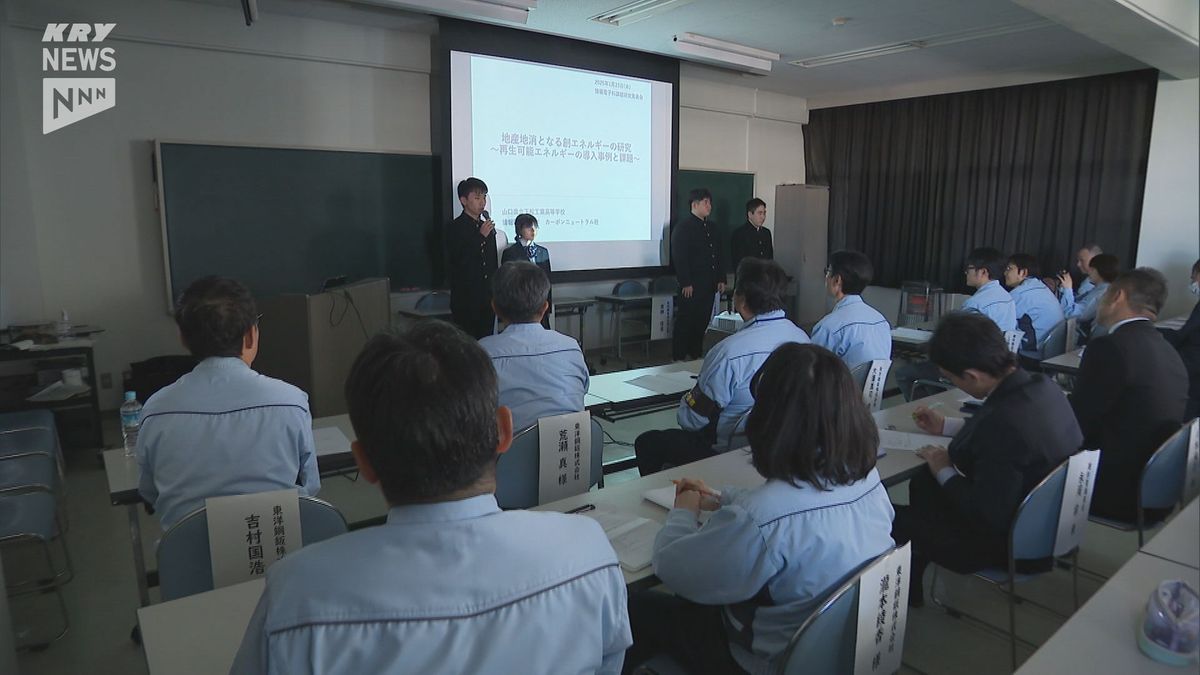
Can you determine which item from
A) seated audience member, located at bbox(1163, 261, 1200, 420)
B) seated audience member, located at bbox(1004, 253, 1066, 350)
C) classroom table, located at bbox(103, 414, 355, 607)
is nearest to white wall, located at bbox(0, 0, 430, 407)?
classroom table, located at bbox(103, 414, 355, 607)

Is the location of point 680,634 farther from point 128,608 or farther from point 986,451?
point 128,608

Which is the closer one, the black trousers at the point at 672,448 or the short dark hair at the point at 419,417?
the short dark hair at the point at 419,417

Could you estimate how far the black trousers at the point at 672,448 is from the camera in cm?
A: 271

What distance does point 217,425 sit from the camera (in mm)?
1684

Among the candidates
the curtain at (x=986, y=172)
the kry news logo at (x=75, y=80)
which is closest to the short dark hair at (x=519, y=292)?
the kry news logo at (x=75, y=80)

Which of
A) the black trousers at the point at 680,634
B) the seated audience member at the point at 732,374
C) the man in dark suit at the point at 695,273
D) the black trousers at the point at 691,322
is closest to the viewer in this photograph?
the black trousers at the point at 680,634

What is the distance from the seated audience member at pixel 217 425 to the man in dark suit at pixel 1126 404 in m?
2.65

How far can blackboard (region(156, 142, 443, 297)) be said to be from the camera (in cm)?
466

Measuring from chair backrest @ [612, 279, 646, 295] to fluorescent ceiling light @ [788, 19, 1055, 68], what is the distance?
252 cm

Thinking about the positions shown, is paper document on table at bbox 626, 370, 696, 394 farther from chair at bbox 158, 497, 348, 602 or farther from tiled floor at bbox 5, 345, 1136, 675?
chair at bbox 158, 497, 348, 602

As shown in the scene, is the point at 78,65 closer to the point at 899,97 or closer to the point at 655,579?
the point at 655,579

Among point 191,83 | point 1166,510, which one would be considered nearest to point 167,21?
point 191,83

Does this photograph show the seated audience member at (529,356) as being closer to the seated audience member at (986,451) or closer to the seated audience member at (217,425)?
the seated audience member at (217,425)

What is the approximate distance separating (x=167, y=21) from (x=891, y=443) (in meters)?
4.98
